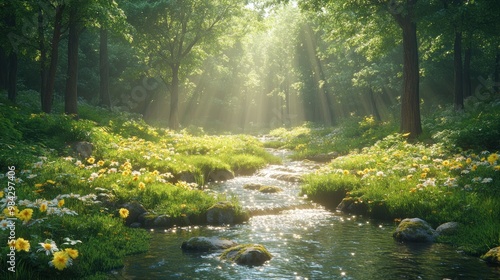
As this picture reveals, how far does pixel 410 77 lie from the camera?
17.7m

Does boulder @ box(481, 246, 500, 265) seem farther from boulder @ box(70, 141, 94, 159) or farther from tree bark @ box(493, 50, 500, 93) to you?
tree bark @ box(493, 50, 500, 93)

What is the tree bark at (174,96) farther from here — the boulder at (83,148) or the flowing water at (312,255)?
the flowing water at (312,255)

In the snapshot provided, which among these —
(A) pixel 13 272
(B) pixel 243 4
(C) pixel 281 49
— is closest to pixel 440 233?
(A) pixel 13 272

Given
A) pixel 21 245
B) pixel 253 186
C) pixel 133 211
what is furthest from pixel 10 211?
pixel 253 186

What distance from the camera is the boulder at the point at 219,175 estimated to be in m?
15.4

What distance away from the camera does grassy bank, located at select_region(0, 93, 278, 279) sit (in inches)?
→ 219

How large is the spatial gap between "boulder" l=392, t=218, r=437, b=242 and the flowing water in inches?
10.0

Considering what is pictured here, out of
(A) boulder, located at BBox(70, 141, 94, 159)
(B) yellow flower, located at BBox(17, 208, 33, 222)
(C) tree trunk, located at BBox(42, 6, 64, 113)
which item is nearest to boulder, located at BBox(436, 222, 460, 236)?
(B) yellow flower, located at BBox(17, 208, 33, 222)

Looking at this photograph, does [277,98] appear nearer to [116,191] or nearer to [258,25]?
[258,25]

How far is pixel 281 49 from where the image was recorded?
61.7m

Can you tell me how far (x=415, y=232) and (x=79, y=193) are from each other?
23.2 ft

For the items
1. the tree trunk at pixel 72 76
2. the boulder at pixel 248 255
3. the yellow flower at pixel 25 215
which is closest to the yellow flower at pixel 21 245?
the yellow flower at pixel 25 215

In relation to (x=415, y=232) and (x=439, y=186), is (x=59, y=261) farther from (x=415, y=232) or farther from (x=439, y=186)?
(x=439, y=186)

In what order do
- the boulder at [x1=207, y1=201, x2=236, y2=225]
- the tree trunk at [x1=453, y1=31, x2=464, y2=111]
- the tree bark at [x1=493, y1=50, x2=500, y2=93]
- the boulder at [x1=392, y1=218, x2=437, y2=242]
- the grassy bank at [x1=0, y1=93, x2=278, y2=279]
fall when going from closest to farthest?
1. the grassy bank at [x1=0, y1=93, x2=278, y2=279]
2. the boulder at [x1=392, y1=218, x2=437, y2=242]
3. the boulder at [x1=207, y1=201, x2=236, y2=225]
4. the tree trunk at [x1=453, y1=31, x2=464, y2=111]
5. the tree bark at [x1=493, y1=50, x2=500, y2=93]
